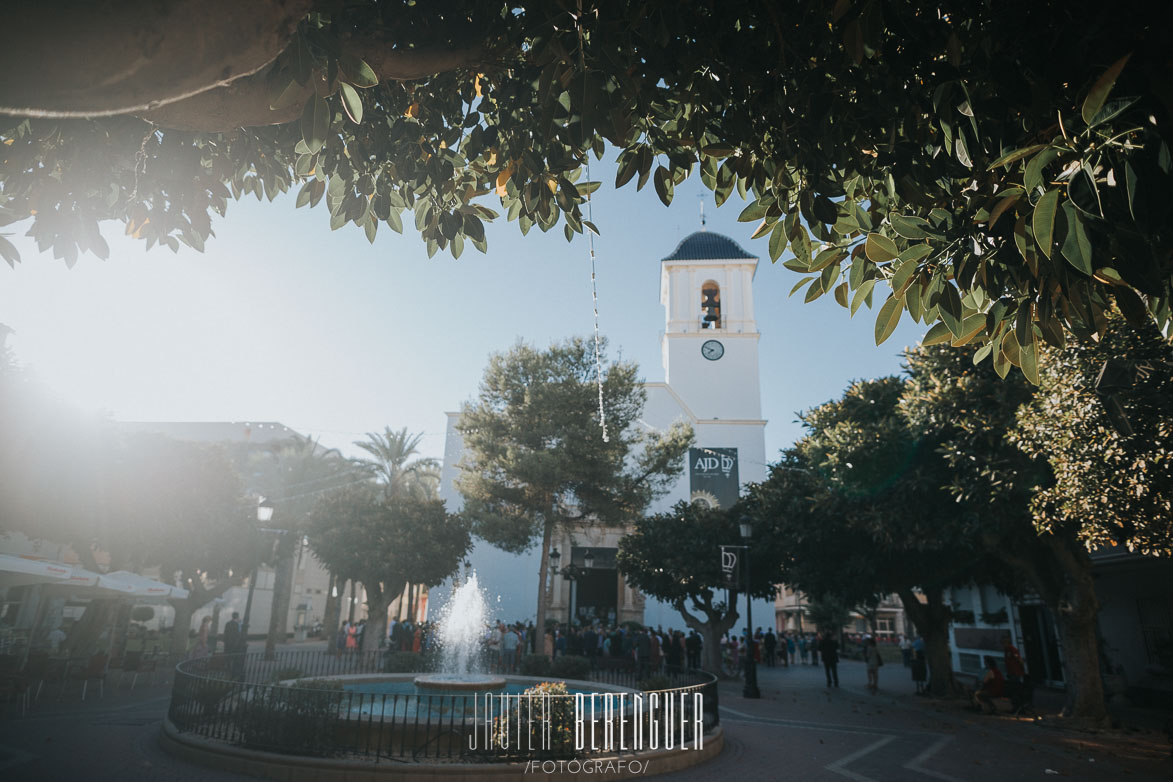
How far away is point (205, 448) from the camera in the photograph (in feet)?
80.3

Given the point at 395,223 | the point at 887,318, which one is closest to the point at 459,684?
the point at 395,223

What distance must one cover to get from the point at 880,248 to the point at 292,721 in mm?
8760

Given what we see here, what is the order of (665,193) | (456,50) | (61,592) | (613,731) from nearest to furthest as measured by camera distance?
(456,50)
(665,193)
(613,731)
(61,592)

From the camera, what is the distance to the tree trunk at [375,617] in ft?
81.6

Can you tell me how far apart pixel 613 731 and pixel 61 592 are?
15.7 meters

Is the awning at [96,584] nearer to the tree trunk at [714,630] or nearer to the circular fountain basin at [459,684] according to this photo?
the circular fountain basin at [459,684]

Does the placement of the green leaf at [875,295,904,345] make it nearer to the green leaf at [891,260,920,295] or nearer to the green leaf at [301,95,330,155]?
the green leaf at [891,260,920,295]

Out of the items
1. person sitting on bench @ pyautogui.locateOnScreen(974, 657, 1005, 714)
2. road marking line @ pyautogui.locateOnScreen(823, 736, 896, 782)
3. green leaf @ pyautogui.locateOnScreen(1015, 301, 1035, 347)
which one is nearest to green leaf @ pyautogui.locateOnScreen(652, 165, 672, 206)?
green leaf @ pyautogui.locateOnScreen(1015, 301, 1035, 347)

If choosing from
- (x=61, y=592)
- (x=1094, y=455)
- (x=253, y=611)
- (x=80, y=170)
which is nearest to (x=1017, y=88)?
(x=80, y=170)

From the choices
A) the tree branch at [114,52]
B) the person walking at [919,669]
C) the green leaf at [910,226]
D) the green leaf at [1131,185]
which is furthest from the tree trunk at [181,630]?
the green leaf at [1131,185]

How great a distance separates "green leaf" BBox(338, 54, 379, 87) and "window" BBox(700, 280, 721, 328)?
1510 inches

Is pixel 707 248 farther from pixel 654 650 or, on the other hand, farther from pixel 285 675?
pixel 285 675

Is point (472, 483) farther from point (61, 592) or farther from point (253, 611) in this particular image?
point (253, 611)

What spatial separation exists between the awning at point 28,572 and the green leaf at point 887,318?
14346 mm
